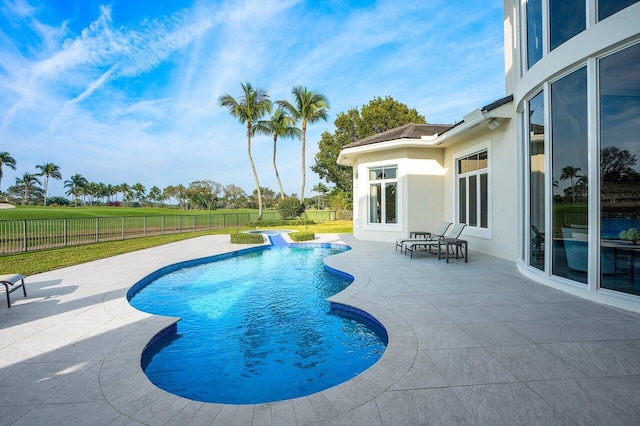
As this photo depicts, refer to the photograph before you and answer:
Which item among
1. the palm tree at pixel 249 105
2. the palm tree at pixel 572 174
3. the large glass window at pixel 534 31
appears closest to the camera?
the palm tree at pixel 572 174

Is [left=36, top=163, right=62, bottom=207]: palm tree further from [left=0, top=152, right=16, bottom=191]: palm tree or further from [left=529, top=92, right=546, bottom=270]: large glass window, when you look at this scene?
[left=529, top=92, right=546, bottom=270]: large glass window

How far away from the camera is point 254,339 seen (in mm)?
4199

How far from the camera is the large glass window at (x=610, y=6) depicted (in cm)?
422

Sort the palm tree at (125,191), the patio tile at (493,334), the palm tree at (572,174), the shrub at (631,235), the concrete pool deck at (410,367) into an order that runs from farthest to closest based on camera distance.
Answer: the palm tree at (125,191) < the palm tree at (572,174) < the shrub at (631,235) < the patio tile at (493,334) < the concrete pool deck at (410,367)

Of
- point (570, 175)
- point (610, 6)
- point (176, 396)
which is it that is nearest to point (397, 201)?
point (570, 175)

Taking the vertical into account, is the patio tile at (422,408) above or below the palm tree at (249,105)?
below

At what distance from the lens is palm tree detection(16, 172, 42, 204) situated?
187 ft

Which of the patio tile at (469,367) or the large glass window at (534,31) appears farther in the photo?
the large glass window at (534,31)

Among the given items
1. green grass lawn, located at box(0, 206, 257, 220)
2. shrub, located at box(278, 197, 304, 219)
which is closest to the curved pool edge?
shrub, located at box(278, 197, 304, 219)

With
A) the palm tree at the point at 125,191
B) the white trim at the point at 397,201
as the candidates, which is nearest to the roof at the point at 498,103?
the white trim at the point at 397,201

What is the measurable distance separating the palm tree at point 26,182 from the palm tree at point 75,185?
5673mm

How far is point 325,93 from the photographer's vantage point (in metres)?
28.9

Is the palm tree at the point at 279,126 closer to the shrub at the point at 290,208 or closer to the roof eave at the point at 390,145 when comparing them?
the shrub at the point at 290,208

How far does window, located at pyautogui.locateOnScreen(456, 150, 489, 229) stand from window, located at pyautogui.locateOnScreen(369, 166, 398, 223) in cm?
239
